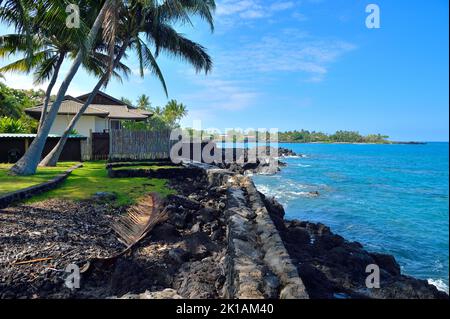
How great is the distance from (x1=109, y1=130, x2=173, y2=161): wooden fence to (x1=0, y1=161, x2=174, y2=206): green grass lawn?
310cm

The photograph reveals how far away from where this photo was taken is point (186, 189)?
425 inches

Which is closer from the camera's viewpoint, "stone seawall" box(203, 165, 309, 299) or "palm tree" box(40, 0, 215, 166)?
"stone seawall" box(203, 165, 309, 299)

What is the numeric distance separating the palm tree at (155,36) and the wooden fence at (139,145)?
2154 millimetres

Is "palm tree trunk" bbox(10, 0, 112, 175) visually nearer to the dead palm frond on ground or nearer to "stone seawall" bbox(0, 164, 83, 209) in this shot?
"stone seawall" bbox(0, 164, 83, 209)

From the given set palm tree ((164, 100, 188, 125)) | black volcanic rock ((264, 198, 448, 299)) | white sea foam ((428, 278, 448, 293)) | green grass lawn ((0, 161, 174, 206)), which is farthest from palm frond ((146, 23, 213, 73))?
palm tree ((164, 100, 188, 125))

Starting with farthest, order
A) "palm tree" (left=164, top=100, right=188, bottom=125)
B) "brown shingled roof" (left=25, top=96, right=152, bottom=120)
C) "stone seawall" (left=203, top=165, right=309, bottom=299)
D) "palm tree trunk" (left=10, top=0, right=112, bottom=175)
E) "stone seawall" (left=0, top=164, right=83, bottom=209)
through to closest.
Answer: "palm tree" (left=164, top=100, right=188, bottom=125)
"brown shingled roof" (left=25, top=96, right=152, bottom=120)
"palm tree trunk" (left=10, top=0, right=112, bottom=175)
"stone seawall" (left=0, top=164, right=83, bottom=209)
"stone seawall" (left=203, top=165, right=309, bottom=299)

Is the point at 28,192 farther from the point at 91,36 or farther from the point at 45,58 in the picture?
the point at 45,58

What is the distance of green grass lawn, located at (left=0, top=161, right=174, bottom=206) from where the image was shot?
843 cm

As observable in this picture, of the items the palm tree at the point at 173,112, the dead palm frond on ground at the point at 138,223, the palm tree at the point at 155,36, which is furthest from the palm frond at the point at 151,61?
the palm tree at the point at 173,112

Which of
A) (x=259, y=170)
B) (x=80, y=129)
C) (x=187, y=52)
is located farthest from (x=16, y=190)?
(x=259, y=170)

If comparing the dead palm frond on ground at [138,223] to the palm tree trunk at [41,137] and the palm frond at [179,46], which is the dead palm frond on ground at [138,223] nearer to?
the palm tree trunk at [41,137]
